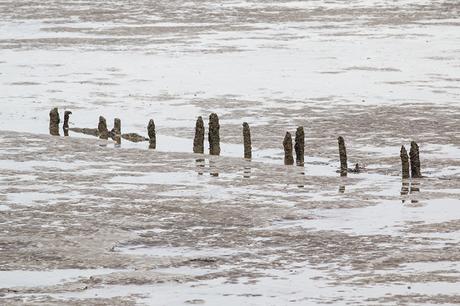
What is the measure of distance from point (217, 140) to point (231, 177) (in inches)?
155

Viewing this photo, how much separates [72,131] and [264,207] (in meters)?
13.8

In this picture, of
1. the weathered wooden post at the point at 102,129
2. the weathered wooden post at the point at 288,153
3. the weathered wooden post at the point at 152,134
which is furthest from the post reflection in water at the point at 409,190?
the weathered wooden post at the point at 102,129

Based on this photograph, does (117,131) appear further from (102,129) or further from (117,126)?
(102,129)

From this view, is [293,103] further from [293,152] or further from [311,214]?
[311,214]

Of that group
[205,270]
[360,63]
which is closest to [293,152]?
[205,270]

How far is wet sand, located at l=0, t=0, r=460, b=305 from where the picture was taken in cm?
2245

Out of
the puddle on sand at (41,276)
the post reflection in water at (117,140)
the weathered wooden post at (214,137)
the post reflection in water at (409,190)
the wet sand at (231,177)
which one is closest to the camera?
the puddle on sand at (41,276)

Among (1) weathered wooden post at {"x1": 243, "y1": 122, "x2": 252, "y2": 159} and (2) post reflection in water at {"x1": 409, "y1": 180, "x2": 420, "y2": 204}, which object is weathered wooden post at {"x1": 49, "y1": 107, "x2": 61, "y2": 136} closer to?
(1) weathered wooden post at {"x1": 243, "y1": 122, "x2": 252, "y2": 159}

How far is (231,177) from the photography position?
32.9m

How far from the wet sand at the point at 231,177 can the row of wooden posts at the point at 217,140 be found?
482 millimetres

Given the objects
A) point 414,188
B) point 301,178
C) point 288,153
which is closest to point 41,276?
point 301,178

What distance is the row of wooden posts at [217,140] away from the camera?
32562 millimetres

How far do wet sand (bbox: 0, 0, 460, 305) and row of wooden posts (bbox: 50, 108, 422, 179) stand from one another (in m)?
0.48

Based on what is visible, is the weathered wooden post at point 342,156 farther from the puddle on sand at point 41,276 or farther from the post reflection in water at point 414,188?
the puddle on sand at point 41,276
